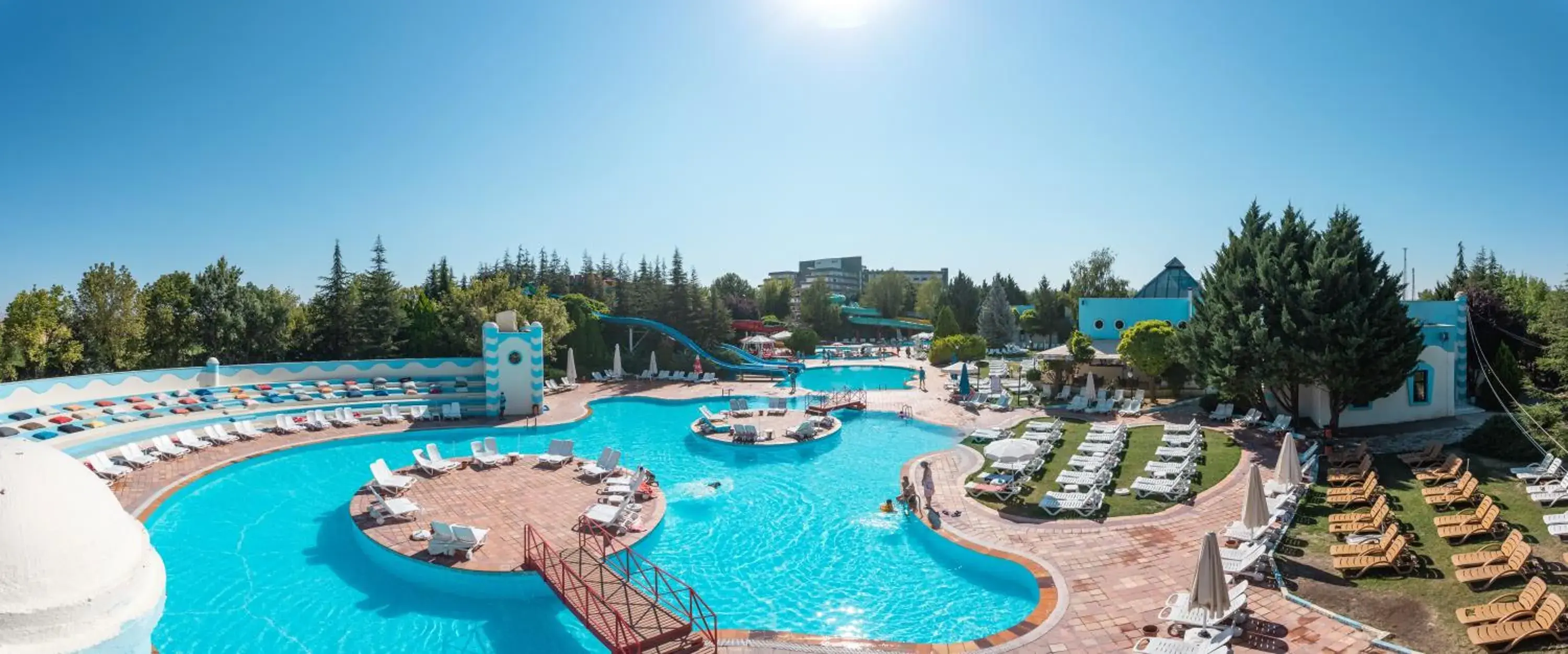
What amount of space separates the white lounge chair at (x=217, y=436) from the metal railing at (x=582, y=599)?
13833mm

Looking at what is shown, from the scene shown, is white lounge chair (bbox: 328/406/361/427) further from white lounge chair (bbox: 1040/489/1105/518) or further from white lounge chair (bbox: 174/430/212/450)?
white lounge chair (bbox: 1040/489/1105/518)

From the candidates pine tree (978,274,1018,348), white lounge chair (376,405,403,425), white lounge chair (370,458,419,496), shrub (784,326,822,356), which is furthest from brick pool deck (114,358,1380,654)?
pine tree (978,274,1018,348)

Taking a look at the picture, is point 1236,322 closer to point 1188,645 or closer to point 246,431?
point 1188,645

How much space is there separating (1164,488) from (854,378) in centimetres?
2676

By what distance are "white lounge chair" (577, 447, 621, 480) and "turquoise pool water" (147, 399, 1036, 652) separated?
1605mm

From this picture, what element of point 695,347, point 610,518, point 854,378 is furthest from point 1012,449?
point 695,347

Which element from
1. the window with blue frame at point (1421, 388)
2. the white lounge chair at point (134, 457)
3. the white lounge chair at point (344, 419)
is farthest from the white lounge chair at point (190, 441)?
the window with blue frame at point (1421, 388)

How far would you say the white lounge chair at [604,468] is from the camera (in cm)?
1648

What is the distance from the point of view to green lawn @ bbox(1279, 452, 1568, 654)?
8547mm

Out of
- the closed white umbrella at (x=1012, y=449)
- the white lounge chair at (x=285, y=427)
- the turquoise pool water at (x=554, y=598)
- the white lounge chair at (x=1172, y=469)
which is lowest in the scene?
the turquoise pool water at (x=554, y=598)

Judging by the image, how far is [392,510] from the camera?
13633 mm

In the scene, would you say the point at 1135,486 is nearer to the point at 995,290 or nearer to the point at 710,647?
the point at 710,647

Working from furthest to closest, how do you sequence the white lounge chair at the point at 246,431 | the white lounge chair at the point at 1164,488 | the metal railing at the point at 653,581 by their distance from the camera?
the white lounge chair at the point at 246,431, the white lounge chair at the point at 1164,488, the metal railing at the point at 653,581

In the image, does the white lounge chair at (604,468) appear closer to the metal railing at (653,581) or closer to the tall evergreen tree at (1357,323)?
the metal railing at (653,581)
